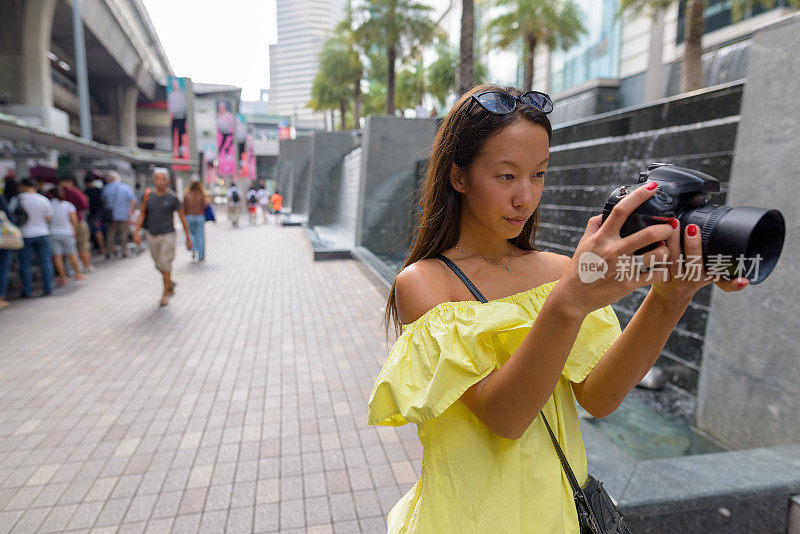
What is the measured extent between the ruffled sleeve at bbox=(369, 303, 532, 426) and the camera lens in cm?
39

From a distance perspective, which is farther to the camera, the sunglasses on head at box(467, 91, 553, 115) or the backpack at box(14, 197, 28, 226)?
the backpack at box(14, 197, 28, 226)

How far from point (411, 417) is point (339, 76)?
3689cm

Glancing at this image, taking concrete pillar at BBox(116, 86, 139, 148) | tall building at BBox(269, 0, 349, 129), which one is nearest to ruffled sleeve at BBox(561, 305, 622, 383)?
concrete pillar at BBox(116, 86, 139, 148)

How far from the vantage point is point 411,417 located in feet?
3.21

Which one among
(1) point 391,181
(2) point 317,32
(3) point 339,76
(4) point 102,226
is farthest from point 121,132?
(2) point 317,32

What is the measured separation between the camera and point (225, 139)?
81.0ft

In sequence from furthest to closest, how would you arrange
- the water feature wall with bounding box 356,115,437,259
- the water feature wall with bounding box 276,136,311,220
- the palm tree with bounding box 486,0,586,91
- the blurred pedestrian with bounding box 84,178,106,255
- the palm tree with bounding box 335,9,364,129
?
the water feature wall with bounding box 276,136,311,220 → the palm tree with bounding box 335,9,364,129 → the palm tree with bounding box 486,0,586,91 → the water feature wall with bounding box 356,115,437,259 → the blurred pedestrian with bounding box 84,178,106,255

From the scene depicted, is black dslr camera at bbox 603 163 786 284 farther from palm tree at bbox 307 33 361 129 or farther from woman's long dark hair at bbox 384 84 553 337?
palm tree at bbox 307 33 361 129

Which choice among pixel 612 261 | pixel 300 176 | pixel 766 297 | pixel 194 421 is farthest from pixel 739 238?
pixel 300 176

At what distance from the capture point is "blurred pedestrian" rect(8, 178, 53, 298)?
Result: 7570 millimetres

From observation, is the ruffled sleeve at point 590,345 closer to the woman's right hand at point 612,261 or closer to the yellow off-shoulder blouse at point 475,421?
the yellow off-shoulder blouse at point 475,421

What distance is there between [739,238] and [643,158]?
580 cm

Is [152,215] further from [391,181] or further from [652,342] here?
[652,342]

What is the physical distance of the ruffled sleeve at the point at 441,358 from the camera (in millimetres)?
972
